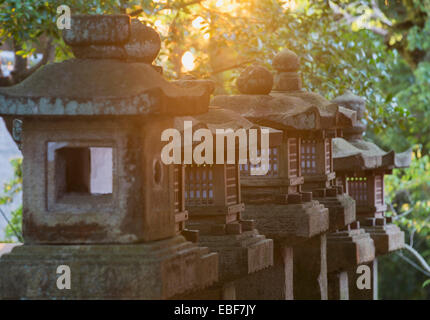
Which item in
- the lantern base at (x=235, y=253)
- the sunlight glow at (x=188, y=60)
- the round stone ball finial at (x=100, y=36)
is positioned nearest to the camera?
the round stone ball finial at (x=100, y=36)

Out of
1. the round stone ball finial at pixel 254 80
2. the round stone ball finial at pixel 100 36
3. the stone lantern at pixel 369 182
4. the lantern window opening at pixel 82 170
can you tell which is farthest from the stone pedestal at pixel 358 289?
the round stone ball finial at pixel 100 36

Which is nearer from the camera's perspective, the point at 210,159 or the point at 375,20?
the point at 210,159

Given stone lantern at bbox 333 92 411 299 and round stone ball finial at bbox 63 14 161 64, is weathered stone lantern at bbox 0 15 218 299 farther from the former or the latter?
stone lantern at bbox 333 92 411 299

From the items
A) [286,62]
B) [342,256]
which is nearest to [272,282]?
[286,62]

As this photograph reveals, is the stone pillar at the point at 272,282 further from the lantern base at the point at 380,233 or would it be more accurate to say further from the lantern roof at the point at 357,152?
the lantern base at the point at 380,233

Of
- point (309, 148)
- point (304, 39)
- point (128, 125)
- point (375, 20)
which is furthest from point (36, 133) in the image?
point (375, 20)

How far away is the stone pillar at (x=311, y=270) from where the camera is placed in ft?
39.1

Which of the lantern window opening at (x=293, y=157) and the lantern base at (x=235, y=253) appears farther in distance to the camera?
the lantern window opening at (x=293, y=157)

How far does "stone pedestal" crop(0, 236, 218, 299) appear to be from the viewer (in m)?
6.22

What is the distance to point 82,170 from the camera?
689 centimetres

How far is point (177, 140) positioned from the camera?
7055 mm

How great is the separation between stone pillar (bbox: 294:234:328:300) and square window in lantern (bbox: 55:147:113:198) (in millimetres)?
5240

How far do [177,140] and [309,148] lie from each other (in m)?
4.79
